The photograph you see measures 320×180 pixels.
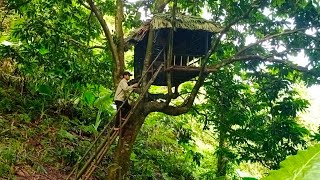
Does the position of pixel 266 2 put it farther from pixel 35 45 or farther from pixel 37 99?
pixel 37 99

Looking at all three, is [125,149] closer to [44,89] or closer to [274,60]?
[274,60]

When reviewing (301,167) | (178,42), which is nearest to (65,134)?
(178,42)

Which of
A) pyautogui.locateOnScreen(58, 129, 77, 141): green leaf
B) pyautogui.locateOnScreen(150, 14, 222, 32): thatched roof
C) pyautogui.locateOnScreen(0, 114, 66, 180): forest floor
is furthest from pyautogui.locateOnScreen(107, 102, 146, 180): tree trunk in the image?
pyautogui.locateOnScreen(58, 129, 77, 141): green leaf

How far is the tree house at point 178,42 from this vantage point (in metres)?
7.21

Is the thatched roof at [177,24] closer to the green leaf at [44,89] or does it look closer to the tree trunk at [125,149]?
the tree trunk at [125,149]

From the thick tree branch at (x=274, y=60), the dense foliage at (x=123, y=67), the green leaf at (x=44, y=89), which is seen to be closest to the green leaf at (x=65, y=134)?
the dense foliage at (x=123, y=67)

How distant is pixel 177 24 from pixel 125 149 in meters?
2.49

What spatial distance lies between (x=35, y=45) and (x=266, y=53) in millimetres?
4233

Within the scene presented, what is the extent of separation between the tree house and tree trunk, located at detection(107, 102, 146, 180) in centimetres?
100

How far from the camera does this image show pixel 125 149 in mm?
6590

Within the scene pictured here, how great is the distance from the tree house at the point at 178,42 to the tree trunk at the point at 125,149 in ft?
3.27

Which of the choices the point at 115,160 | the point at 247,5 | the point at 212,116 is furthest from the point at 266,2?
the point at 115,160

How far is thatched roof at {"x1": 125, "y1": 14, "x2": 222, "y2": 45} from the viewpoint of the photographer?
7021 millimetres

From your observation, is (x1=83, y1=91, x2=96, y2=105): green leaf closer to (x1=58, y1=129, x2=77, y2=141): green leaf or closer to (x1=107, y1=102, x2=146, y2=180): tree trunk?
(x1=58, y1=129, x2=77, y2=141): green leaf
